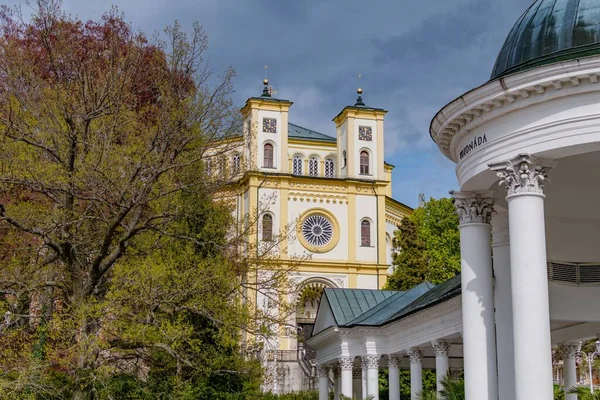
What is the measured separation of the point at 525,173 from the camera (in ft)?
48.4

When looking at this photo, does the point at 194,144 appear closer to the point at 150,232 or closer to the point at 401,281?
the point at 150,232

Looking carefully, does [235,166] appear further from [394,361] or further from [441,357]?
[394,361]

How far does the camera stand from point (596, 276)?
20516 mm

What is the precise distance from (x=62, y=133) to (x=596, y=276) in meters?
13.1

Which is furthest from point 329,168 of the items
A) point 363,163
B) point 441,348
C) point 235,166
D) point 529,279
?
point 529,279

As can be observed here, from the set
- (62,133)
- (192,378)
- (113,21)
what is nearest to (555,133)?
(62,133)

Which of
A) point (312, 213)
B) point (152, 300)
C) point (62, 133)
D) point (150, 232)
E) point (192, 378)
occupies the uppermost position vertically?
point (312, 213)

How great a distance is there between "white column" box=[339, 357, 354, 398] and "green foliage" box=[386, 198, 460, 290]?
19039 mm

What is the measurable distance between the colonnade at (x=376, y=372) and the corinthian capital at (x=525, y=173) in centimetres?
879

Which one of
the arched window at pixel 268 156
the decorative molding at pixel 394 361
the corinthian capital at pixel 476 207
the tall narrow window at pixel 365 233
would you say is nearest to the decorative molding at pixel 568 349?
→ the decorative molding at pixel 394 361

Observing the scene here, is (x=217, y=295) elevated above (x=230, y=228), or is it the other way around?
(x=230, y=228)

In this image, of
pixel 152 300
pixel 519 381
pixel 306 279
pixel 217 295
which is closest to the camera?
pixel 519 381

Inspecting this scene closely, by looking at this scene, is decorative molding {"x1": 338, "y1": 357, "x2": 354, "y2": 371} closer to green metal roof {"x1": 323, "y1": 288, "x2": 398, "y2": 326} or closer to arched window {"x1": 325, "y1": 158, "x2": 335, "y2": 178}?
green metal roof {"x1": 323, "y1": 288, "x2": 398, "y2": 326}

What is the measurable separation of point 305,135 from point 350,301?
34958mm
